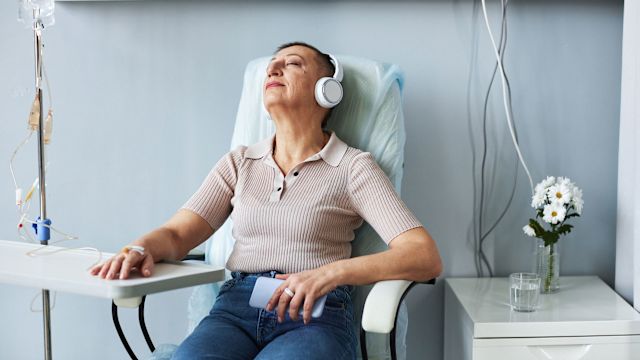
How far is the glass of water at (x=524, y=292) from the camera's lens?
195cm

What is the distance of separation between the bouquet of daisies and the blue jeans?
669mm

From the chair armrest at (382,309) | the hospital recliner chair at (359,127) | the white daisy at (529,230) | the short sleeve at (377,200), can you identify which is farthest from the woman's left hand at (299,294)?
the white daisy at (529,230)

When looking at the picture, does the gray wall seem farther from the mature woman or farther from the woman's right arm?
the woman's right arm

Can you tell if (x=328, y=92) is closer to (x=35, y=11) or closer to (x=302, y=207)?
(x=302, y=207)

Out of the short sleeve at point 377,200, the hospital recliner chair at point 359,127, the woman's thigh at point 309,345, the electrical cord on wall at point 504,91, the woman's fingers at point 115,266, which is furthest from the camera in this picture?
the electrical cord on wall at point 504,91

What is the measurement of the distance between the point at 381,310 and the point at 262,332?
0.34 m

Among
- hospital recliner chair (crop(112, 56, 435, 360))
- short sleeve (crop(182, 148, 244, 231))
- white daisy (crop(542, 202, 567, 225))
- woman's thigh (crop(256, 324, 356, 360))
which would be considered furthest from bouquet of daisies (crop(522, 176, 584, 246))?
short sleeve (crop(182, 148, 244, 231))

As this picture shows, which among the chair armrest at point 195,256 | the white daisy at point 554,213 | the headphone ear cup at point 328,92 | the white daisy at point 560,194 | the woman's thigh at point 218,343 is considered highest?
the headphone ear cup at point 328,92

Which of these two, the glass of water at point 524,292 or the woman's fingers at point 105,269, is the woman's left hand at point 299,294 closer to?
the woman's fingers at point 105,269

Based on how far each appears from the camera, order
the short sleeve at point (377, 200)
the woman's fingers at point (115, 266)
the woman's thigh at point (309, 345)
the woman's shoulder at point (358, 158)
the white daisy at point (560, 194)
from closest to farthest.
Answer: the woman's fingers at point (115, 266), the woman's thigh at point (309, 345), the short sleeve at point (377, 200), the woman's shoulder at point (358, 158), the white daisy at point (560, 194)

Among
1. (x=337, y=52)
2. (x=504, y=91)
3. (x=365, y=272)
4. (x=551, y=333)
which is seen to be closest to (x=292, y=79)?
(x=337, y=52)

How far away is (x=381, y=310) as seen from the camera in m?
1.48

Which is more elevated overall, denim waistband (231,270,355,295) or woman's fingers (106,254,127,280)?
woman's fingers (106,254,127,280)

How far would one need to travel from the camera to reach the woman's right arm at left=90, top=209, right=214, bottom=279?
4.65 ft
